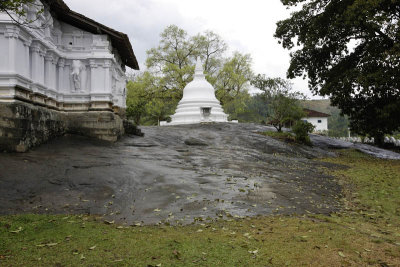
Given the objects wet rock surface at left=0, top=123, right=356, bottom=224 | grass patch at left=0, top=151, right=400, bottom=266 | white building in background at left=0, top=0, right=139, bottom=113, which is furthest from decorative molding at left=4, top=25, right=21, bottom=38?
grass patch at left=0, top=151, right=400, bottom=266

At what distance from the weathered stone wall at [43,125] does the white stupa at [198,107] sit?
51.2 ft

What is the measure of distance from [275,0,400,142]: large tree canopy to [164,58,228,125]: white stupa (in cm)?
1195

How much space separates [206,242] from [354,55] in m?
17.9

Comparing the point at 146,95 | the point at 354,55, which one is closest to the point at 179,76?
the point at 146,95

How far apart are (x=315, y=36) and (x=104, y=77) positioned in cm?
1135

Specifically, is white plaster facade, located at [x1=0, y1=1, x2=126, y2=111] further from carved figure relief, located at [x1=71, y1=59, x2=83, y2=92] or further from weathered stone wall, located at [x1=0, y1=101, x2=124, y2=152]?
weathered stone wall, located at [x1=0, y1=101, x2=124, y2=152]

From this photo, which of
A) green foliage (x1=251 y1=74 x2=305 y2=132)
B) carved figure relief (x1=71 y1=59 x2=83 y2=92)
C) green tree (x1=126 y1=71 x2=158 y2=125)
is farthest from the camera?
green tree (x1=126 y1=71 x2=158 y2=125)

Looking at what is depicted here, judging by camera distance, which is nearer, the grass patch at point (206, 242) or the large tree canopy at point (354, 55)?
the grass patch at point (206, 242)

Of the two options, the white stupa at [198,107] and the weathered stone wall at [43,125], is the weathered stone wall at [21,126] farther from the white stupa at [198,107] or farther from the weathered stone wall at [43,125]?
the white stupa at [198,107]

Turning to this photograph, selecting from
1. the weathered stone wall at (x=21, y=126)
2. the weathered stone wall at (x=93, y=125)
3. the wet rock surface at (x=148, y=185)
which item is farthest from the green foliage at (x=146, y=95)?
the weathered stone wall at (x=21, y=126)

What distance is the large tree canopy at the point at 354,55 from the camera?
48.3 ft

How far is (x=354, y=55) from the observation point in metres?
18.9

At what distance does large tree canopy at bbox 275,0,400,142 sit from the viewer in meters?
14.7

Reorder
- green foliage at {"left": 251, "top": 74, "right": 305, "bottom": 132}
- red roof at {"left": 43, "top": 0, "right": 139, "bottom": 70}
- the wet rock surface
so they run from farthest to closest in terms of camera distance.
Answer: green foliage at {"left": 251, "top": 74, "right": 305, "bottom": 132} < red roof at {"left": 43, "top": 0, "right": 139, "bottom": 70} < the wet rock surface
